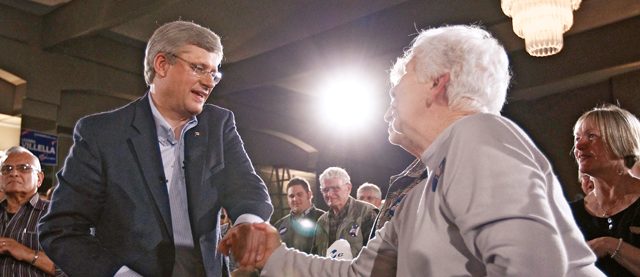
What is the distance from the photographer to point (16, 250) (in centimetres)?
334

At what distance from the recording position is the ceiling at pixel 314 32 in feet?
24.7

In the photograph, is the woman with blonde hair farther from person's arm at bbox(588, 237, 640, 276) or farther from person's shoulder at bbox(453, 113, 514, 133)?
person's shoulder at bbox(453, 113, 514, 133)

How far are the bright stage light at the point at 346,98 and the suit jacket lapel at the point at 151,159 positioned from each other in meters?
7.89

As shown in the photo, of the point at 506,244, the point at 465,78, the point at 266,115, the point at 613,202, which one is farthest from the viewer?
the point at 266,115

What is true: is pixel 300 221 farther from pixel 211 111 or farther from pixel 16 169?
pixel 211 111

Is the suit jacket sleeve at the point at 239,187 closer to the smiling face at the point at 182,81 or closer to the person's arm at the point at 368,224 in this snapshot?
the smiling face at the point at 182,81

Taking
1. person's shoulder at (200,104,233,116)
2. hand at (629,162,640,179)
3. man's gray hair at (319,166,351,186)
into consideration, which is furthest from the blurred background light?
person's shoulder at (200,104,233,116)

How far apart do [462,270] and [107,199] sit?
3.01ft

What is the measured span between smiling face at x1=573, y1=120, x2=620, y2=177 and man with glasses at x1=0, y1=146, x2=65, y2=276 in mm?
2855

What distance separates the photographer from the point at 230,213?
1.68 m

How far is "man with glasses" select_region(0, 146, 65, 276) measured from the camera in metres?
3.36

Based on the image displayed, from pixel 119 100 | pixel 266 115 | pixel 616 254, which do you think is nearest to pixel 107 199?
pixel 616 254

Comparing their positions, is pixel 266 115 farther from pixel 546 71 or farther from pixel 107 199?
pixel 107 199

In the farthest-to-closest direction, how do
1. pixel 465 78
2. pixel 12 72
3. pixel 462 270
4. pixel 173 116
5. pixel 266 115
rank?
pixel 266 115 → pixel 12 72 → pixel 173 116 → pixel 465 78 → pixel 462 270
